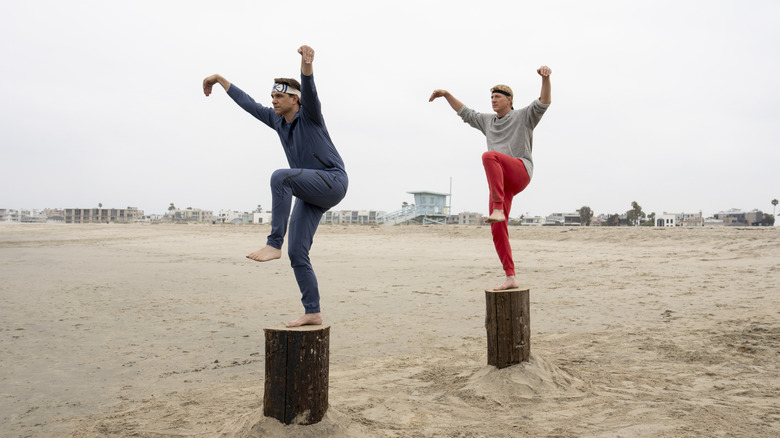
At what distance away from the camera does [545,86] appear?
16.2 feet

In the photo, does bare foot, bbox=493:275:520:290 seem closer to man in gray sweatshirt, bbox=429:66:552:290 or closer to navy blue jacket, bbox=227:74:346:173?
man in gray sweatshirt, bbox=429:66:552:290

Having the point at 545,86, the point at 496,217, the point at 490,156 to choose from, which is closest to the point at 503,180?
the point at 490,156

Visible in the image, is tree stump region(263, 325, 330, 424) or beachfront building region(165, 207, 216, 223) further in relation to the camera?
beachfront building region(165, 207, 216, 223)

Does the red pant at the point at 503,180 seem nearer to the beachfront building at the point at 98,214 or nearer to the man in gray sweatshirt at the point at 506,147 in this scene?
the man in gray sweatshirt at the point at 506,147

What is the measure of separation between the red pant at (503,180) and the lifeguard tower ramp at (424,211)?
35778 millimetres

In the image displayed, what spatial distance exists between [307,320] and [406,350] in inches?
106

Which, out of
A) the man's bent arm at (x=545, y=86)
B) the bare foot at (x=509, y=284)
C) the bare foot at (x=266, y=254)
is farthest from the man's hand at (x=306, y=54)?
the bare foot at (x=509, y=284)

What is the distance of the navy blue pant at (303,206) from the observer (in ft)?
11.6

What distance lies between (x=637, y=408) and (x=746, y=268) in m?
9.29

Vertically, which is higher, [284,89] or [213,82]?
[213,82]

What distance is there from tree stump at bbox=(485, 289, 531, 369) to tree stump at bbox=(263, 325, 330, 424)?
6.40 ft

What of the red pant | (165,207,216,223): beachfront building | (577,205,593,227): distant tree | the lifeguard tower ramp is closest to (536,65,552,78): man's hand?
the red pant

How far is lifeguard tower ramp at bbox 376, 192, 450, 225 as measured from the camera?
41844mm

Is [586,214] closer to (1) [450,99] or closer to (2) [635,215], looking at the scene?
(2) [635,215]
